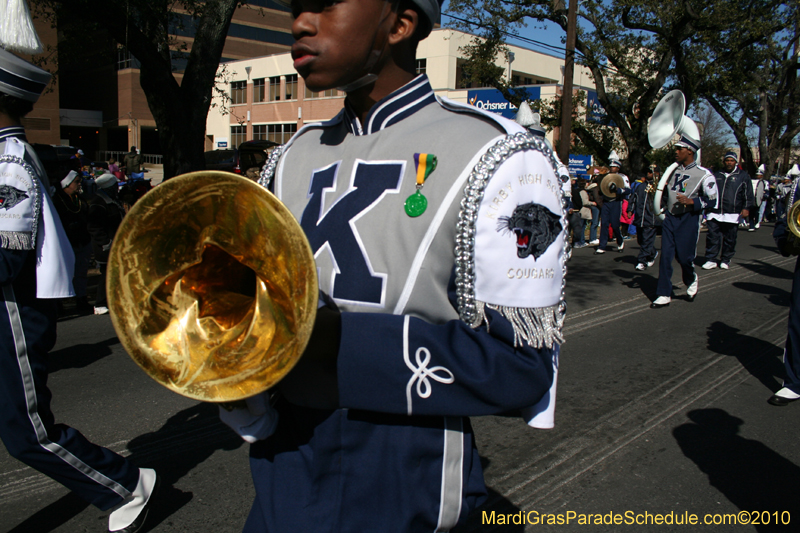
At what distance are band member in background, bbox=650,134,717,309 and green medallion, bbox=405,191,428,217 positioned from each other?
Result: 7.50 metres

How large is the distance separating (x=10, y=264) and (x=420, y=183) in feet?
6.62

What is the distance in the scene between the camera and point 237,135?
52.1 m

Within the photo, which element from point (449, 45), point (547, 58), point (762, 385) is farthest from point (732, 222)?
point (547, 58)

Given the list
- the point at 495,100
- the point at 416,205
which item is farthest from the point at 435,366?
the point at 495,100

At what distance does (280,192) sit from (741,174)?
13.2 m

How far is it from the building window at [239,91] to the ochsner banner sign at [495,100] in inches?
1201

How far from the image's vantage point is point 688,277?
829cm

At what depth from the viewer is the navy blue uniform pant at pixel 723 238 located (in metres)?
11.5

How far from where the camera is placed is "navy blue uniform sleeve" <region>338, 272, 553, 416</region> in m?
1.14

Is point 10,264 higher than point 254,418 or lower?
higher

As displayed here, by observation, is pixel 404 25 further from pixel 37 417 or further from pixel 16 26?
pixel 16 26

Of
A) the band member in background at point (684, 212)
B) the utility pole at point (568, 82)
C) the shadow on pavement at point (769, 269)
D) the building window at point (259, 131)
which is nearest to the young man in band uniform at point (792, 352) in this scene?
the band member in background at point (684, 212)

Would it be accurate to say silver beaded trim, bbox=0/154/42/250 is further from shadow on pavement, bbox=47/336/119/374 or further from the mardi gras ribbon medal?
shadow on pavement, bbox=47/336/119/374

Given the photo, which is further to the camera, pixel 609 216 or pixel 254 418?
pixel 609 216
